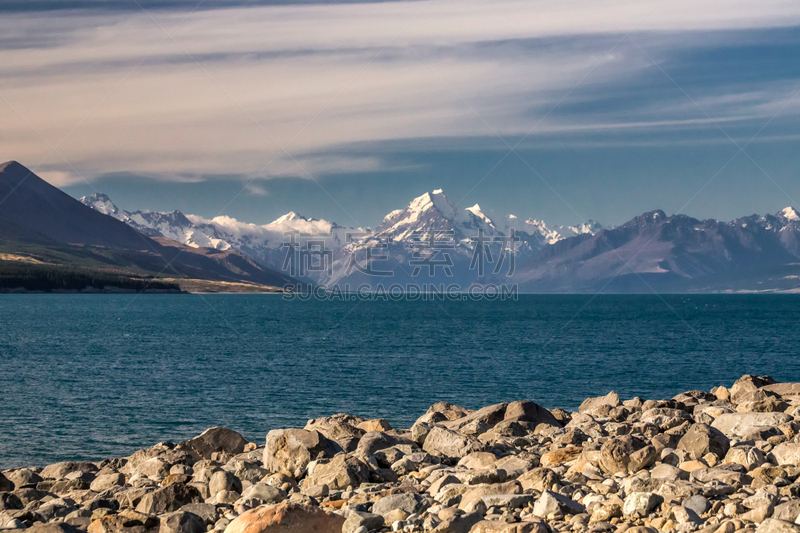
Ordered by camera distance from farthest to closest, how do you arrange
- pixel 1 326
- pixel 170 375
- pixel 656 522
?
1. pixel 1 326
2. pixel 170 375
3. pixel 656 522

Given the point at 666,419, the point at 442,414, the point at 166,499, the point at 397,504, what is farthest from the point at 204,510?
the point at 442,414

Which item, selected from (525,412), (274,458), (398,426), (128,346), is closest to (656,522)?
(274,458)

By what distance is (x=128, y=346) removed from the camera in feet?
321

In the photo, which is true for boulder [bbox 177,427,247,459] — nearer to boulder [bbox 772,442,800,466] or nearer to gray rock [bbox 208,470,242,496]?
gray rock [bbox 208,470,242,496]

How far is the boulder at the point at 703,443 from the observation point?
51.6 feet

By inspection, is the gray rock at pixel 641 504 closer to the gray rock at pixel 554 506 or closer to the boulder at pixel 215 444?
the gray rock at pixel 554 506

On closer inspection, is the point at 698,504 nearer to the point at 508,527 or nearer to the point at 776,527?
the point at 776,527

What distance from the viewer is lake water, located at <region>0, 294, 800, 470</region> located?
1651 inches

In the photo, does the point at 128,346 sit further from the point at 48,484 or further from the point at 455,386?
the point at 48,484

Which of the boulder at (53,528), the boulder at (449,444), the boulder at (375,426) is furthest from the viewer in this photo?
the boulder at (375,426)

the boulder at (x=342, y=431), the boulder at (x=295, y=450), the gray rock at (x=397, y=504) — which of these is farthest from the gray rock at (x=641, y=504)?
the boulder at (x=342, y=431)

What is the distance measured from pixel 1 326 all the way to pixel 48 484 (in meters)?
136

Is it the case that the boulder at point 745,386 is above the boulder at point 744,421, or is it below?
below

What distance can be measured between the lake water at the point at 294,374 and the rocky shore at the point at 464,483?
1755 cm
